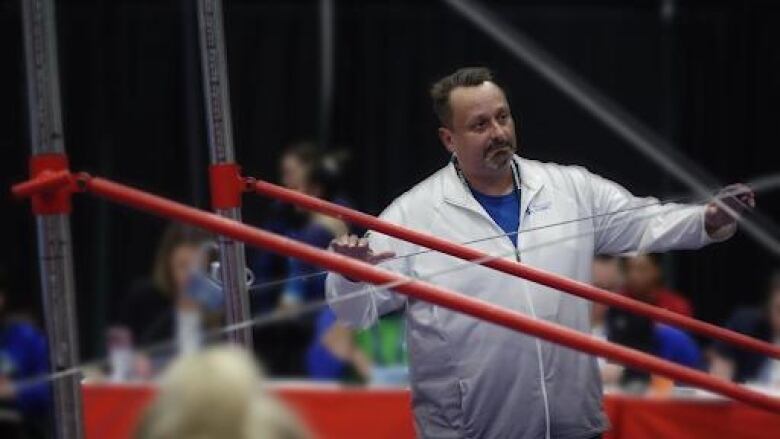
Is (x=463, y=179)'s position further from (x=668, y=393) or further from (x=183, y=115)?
(x=183, y=115)

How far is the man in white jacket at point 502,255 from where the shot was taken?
2.27 meters

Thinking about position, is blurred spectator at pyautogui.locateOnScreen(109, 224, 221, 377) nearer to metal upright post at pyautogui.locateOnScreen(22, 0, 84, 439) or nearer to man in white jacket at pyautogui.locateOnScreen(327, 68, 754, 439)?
man in white jacket at pyautogui.locateOnScreen(327, 68, 754, 439)

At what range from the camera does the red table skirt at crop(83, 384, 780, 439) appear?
126 inches

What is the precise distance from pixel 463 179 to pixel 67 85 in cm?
304

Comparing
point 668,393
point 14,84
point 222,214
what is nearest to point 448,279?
point 222,214

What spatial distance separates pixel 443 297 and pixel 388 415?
1.71 metres

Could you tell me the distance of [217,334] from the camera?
7.11 feet

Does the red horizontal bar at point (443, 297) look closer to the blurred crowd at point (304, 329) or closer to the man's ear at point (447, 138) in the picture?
the man's ear at point (447, 138)

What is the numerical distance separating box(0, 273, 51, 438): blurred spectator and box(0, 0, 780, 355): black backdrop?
99 cm

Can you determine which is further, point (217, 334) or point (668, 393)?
point (668, 393)

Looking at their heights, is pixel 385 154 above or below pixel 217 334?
above

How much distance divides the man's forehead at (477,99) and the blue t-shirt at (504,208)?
14cm

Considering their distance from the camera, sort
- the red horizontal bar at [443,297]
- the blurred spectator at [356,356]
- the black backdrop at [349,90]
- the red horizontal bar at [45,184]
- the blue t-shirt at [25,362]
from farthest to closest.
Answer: the black backdrop at [349,90] < the blue t-shirt at [25,362] < the blurred spectator at [356,356] < the red horizontal bar at [45,184] < the red horizontal bar at [443,297]

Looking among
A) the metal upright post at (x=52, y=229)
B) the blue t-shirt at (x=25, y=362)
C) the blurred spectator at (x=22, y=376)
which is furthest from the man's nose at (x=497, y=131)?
the blue t-shirt at (x=25, y=362)
